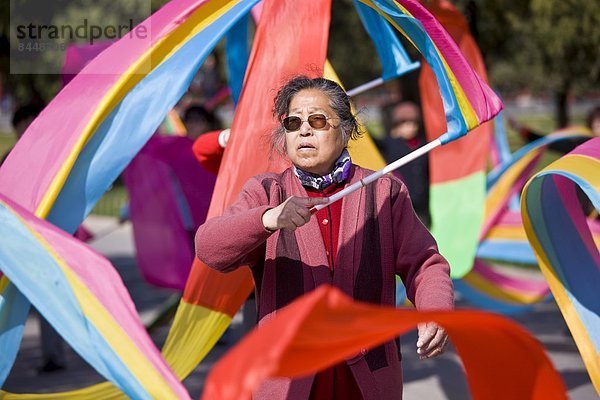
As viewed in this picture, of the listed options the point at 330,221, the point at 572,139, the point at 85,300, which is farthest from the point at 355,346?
the point at 572,139

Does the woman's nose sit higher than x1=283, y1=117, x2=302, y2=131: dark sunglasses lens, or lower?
lower

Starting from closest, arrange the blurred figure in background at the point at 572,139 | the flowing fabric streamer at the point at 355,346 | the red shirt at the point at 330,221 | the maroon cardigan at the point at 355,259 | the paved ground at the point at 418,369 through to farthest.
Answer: the flowing fabric streamer at the point at 355,346 → the maroon cardigan at the point at 355,259 → the red shirt at the point at 330,221 → the paved ground at the point at 418,369 → the blurred figure in background at the point at 572,139

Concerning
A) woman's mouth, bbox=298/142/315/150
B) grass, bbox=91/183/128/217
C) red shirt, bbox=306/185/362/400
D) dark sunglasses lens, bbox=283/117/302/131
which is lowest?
grass, bbox=91/183/128/217

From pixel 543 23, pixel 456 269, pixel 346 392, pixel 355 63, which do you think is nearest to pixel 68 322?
pixel 346 392

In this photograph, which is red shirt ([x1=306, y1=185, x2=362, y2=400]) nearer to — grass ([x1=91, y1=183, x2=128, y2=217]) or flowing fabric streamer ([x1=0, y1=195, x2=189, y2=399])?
flowing fabric streamer ([x1=0, y1=195, x2=189, y2=399])

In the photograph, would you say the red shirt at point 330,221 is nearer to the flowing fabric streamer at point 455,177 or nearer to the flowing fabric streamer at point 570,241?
the flowing fabric streamer at point 570,241

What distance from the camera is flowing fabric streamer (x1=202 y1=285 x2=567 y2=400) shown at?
2191 millimetres

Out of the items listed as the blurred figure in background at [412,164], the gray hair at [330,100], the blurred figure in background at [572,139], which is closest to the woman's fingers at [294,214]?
the gray hair at [330,100]

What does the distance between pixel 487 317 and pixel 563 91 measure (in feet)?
58.2

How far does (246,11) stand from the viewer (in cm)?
477

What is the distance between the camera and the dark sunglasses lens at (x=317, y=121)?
3.25 m

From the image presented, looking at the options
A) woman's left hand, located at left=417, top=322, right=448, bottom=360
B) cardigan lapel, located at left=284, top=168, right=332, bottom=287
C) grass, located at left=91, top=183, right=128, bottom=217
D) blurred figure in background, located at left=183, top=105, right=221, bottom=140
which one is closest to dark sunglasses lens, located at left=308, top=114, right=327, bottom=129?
cardigan lapel, located at left=284, top=168, right=332, bottom=287

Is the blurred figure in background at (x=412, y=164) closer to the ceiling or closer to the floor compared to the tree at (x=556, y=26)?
closer to the floor

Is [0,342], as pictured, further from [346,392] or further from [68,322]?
[346,392]
